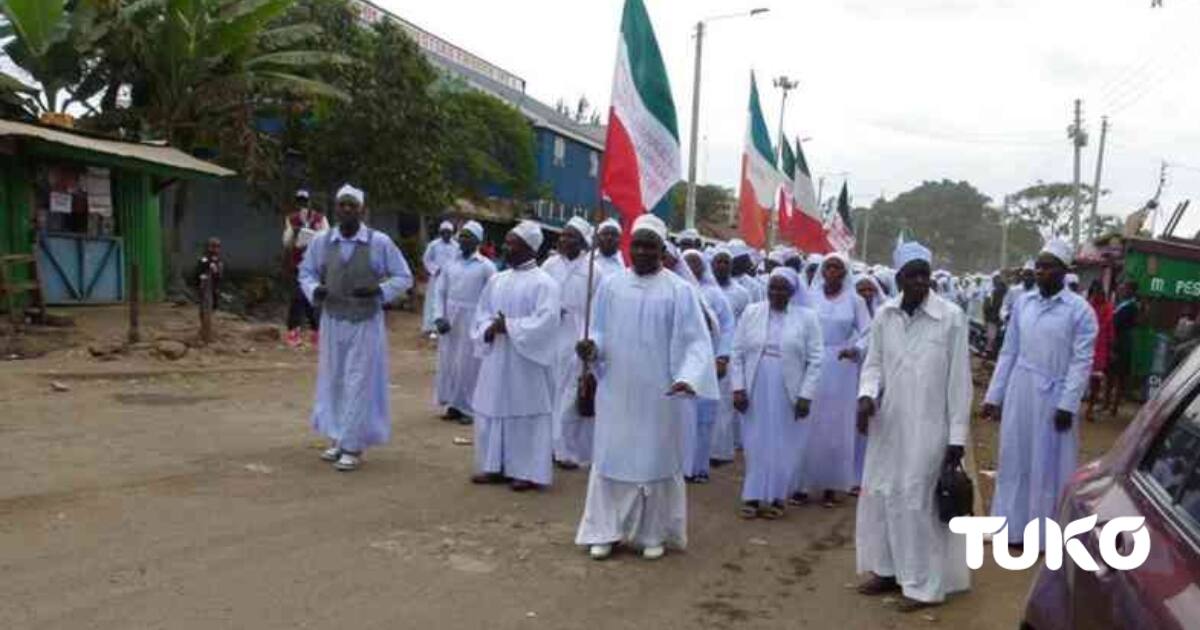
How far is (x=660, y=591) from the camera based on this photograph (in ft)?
17.4

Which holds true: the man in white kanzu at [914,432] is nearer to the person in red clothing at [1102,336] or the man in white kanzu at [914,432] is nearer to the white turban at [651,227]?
the white turban at [651,227]

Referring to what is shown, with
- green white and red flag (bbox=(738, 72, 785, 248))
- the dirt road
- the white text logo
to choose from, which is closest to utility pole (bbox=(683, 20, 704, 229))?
green white and red flag (bbox=(738, 72, 785, 248))

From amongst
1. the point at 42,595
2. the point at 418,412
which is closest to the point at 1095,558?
the point at 42,595

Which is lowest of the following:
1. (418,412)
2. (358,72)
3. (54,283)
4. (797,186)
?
(418,412)

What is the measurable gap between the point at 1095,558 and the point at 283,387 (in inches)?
389

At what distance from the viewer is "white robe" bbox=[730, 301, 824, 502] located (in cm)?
710

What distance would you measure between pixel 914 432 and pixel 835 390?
2838 millimetres

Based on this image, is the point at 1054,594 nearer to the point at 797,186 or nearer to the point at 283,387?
the point at 283,387

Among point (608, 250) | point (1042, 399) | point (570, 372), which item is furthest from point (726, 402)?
point (1042, 399)

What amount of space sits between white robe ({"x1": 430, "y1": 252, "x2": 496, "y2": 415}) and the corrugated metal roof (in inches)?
219

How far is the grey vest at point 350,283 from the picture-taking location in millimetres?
7652

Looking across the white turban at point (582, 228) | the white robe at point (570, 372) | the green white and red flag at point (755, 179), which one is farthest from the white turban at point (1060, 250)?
the green white and red flag at point (755, 179)

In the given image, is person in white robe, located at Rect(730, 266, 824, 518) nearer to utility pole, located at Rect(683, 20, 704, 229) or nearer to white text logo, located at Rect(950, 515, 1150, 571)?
white text logo, located at Rect(950, 515, 1150, 571)

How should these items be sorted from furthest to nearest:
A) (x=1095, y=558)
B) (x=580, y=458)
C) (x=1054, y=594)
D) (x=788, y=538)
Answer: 1. (x=580, y=458)
2. (x=788, y=538)
3. (x=1054, y=594)
4. (x=1095, y=558)
